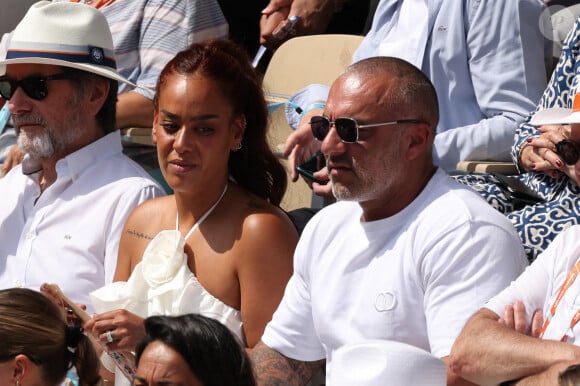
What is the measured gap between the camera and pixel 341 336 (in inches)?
132

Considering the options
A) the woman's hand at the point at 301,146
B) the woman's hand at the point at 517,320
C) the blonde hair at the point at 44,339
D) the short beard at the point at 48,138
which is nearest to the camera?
the woman's hand at the point at 517,320

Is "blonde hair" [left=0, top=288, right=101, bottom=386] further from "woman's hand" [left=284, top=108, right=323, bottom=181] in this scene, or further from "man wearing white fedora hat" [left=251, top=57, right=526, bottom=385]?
"woman's hand" [left=284, top=108, right=323, bottom=181]

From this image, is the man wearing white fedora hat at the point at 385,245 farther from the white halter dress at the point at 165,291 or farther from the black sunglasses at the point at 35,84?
the black sunglasses at the point at 35,84

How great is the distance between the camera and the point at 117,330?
3.56m

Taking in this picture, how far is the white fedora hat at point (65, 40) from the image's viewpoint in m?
4.75

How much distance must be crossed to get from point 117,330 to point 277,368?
1.77 feet

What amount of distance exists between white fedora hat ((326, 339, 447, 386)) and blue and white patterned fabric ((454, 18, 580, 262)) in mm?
A: 1065

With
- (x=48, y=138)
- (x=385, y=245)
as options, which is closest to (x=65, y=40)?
(x=48, y=138)

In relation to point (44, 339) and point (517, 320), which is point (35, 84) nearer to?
point (44, 339)

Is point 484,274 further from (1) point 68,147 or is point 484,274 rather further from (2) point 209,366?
(1) point 68,147

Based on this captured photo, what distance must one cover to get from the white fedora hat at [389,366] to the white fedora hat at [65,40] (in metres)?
2.41

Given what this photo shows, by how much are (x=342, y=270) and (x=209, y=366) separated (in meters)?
0.81

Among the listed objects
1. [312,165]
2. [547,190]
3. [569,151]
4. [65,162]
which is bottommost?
[65,162]

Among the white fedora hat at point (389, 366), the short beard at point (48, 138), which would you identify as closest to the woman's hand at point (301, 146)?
the short beard at point (48, 138)
